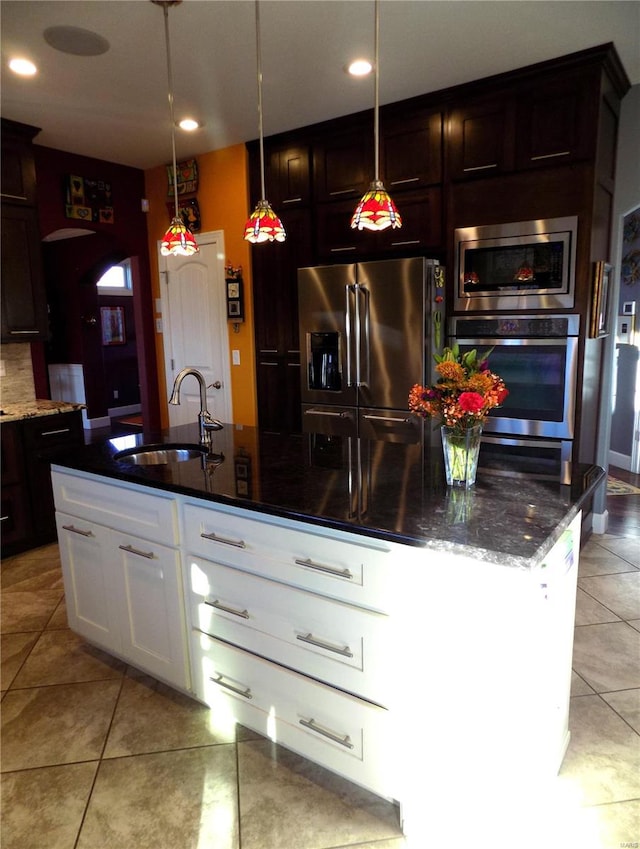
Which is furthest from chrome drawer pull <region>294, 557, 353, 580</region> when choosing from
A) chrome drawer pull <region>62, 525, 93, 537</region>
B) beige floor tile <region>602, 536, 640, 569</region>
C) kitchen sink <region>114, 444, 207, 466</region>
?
beige floor tile <region>602, 536, 640, 569</region>

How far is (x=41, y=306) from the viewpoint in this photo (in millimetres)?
3932

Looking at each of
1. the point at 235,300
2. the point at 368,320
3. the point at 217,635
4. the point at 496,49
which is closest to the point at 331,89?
the point at 496,49

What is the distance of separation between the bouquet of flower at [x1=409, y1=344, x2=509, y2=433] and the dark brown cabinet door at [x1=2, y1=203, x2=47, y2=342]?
10.5 ft

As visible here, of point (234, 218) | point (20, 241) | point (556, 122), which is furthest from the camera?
point (234, 218)

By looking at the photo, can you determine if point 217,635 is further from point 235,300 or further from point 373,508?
point 235,300

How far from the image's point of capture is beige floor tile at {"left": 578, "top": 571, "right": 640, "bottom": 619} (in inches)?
111

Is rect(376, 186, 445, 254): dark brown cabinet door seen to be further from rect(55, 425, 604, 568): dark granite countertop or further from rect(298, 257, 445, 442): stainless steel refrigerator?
rect(55, 425, 604, 568): dark granite countertop

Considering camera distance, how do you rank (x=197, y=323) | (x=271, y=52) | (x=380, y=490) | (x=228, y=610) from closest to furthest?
(x=380, y=490)
(x=228, y=610)
(x=271, y=52)
(x=197, y=323)

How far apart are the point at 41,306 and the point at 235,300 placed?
1.39 metres

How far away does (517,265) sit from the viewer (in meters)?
3.27

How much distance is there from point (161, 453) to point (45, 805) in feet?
4.35

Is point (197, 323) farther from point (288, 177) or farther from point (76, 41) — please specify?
point (76, 41)

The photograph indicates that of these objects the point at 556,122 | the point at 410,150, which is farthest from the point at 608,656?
the point at 410,150

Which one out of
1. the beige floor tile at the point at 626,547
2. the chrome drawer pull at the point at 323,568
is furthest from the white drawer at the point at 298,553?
the beige floor tile at the point at 626,547
